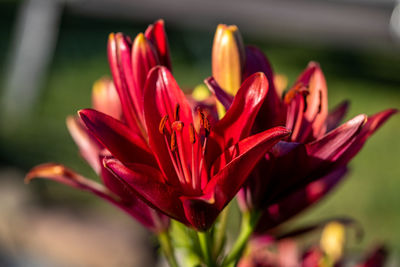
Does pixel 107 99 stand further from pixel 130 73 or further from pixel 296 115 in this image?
pixel 296 115

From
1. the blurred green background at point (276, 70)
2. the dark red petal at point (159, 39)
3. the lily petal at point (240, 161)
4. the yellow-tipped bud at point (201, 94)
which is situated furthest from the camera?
the blurred green background at point (276, 70)

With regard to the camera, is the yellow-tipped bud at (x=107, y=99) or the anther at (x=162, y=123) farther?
the yellow-tipped bud at (x=107, y=99)

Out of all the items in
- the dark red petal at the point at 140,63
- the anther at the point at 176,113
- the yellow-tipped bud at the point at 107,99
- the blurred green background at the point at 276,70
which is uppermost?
the dark red petal at the point at 140,63

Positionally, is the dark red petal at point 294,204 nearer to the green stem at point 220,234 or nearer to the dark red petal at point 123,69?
the green stem at point 220,234

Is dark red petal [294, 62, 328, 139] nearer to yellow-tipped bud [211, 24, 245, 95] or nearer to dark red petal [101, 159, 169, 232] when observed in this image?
yellow-tipped bud [211, 24, 245, 95]

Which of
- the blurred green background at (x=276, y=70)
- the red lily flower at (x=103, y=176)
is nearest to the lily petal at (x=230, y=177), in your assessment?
the red lily flower at (x=103, y=176)

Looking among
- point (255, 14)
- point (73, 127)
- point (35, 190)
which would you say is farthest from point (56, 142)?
point (73, 127)

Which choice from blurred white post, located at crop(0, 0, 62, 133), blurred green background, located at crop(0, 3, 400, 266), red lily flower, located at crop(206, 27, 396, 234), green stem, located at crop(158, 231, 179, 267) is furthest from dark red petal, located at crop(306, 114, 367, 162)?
blurred white post, located at crop(0, 0, 62, 133)

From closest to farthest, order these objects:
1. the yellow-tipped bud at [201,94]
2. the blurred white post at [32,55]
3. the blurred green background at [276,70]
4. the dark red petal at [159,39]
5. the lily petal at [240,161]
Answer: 1. the lily petal at [240,161]
2. the dark red petal at [159,39]
3. the yellow-tipped bud at [201,94]
4. the blurred green background at [276,70]
5. the blurred white post at [32,55]
